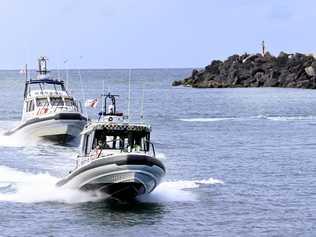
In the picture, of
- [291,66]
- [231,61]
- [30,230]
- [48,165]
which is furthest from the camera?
[231,61]

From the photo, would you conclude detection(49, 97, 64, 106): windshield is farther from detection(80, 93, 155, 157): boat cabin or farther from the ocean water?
detection(80, 93, 155, 157): boat cabin

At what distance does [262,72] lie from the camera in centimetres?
18012

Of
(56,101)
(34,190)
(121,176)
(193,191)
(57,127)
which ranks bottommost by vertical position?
(34,190)

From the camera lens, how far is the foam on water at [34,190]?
37.0 metres

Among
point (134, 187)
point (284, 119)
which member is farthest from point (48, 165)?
point (284, 119)

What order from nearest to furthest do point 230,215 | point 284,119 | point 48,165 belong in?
point 230,215 < point 48,165 < point 284,119

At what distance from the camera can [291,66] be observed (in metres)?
171

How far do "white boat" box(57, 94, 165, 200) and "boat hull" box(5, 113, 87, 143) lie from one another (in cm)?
2343

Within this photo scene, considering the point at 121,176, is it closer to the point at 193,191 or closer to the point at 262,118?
the point at 193,191

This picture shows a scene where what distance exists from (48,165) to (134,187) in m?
15.4

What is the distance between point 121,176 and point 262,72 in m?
147

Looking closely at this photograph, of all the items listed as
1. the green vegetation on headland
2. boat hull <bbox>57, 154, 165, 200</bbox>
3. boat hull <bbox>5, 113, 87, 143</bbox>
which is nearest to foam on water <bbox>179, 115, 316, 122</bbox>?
boat hull <bbox>5, 113, 87, 143</bbox>

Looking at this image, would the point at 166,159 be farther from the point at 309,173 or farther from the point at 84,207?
the point at 84,207

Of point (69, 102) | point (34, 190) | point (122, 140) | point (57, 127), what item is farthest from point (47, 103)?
point (122, 140)
